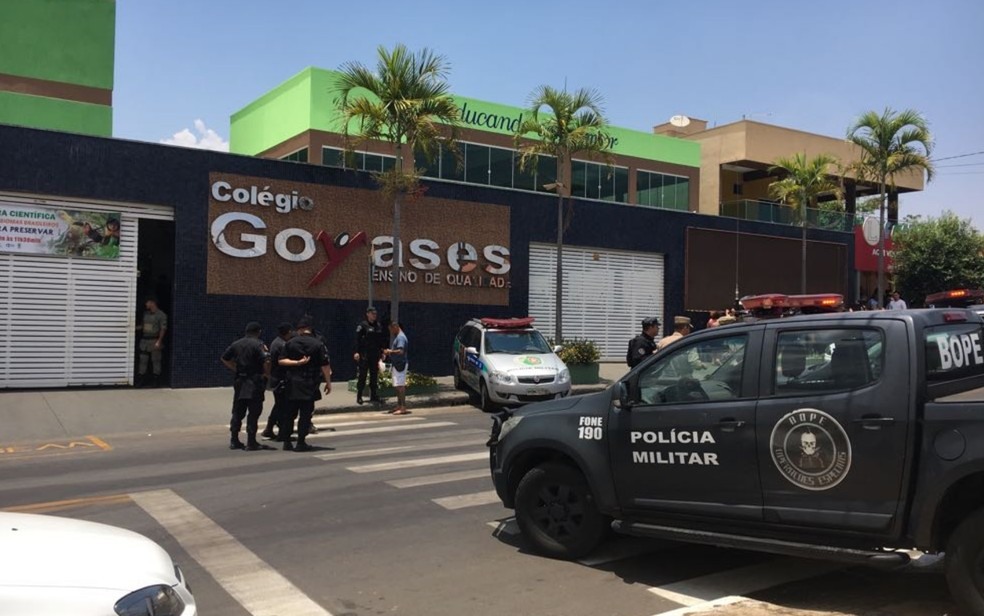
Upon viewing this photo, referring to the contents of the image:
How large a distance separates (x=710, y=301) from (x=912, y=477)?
22319mm

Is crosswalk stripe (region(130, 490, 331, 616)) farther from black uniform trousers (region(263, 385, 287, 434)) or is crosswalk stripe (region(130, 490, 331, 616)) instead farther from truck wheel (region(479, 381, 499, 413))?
truck wheel (region(479, 381, 499, 413))

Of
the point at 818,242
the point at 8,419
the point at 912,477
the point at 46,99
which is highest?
→ the point at 46,99

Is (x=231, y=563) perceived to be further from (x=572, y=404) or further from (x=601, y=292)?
(x=601, y=292)

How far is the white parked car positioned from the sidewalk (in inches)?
392

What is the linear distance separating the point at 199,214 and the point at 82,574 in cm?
1546

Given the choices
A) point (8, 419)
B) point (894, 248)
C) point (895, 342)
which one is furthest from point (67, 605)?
point (894, 248)

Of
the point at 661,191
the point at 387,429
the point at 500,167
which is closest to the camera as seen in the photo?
the point at 387,429

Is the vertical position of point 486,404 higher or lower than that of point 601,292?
lower

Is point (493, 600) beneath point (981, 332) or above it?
beneath

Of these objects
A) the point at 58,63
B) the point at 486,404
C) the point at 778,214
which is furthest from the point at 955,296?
the point at 58,63

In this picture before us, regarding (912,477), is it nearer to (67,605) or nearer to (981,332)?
(981,332)

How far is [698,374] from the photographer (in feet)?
17.9

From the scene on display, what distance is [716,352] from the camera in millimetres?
5422

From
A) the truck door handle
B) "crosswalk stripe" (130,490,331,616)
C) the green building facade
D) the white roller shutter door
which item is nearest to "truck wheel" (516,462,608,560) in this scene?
"crosswalk stripe" (130,490,331,616)
